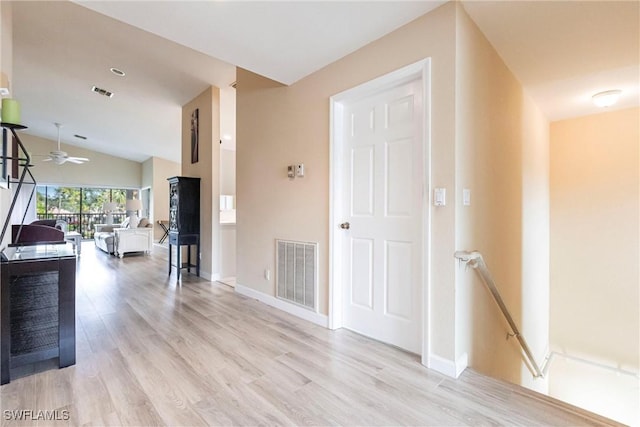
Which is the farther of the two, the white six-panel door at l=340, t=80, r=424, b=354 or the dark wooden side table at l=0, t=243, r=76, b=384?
the white six-panel door at l=340, t=80, r=424, b=354

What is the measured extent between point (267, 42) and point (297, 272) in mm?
2145

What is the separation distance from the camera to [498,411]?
167cm

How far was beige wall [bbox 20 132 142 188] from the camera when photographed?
32.1 ft

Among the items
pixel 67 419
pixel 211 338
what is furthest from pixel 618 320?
pixel 67 419

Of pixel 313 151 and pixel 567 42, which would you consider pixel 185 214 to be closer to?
pixel 313 151


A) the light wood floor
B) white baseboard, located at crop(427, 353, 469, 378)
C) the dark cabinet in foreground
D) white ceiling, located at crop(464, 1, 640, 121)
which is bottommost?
the light wood floor

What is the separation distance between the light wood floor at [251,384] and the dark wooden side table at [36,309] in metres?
0.14

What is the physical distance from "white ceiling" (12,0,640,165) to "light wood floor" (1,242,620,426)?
2452mm

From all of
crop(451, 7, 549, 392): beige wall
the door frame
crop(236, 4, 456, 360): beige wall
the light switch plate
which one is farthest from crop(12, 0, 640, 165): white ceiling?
the light switch plate

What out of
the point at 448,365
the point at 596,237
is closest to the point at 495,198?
the point at 448,365

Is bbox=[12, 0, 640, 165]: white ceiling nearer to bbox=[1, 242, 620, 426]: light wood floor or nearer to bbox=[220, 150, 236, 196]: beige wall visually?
bbox=[220, 150, 236, 196]: beige wall

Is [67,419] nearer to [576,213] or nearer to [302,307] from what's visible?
[302,307]

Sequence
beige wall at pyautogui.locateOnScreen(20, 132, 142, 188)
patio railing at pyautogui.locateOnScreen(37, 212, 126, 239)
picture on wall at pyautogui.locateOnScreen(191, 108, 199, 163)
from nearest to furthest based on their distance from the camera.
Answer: picture on wall at pyautogui.locateOnScreen(191, 108, 199, 163) < beige wall at pyautogui.locateOnScreen(20, 132, 142, 188) < patio railing at pyautogui.locateOnScreen(37, 212, 126, 239)

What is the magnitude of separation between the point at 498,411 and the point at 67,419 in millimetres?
2276
